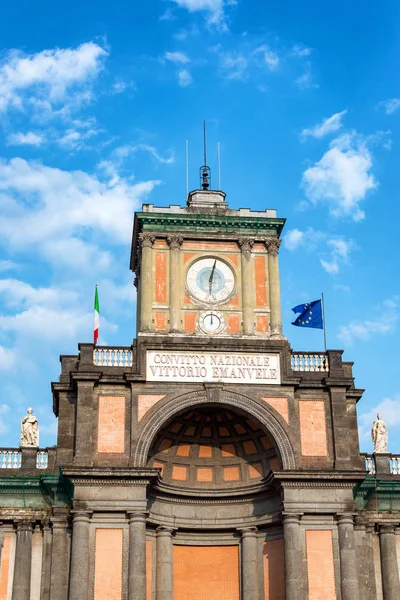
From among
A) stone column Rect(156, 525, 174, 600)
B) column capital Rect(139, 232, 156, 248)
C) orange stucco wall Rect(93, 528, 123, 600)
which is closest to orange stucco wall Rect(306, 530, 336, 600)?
stone column Rect(156, 525, 174, 600)

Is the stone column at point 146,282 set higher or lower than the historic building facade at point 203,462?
higher

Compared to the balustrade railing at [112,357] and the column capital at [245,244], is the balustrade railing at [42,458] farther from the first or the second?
the column capital at [245,244]

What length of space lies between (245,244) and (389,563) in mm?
12111

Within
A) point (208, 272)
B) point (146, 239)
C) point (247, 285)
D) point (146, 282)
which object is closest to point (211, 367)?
point (247, 285)

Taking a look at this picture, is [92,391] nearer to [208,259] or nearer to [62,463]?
[62,463]

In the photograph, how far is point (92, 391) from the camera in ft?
103

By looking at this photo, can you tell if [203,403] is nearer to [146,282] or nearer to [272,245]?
[146,282]

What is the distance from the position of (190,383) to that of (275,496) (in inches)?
189

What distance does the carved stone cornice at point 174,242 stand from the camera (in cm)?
3403

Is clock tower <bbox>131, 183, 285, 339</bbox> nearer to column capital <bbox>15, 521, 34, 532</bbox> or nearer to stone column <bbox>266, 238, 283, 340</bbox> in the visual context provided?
stone column <bbox>266, 238, 283, 340</bbox>

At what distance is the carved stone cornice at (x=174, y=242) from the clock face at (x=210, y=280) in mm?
874

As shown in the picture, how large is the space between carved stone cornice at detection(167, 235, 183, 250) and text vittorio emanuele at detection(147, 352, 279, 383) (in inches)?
163

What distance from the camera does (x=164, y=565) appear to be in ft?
105

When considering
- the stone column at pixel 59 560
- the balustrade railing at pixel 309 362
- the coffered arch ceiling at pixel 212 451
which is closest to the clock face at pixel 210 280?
the balustrade railing at pixel 309 362
